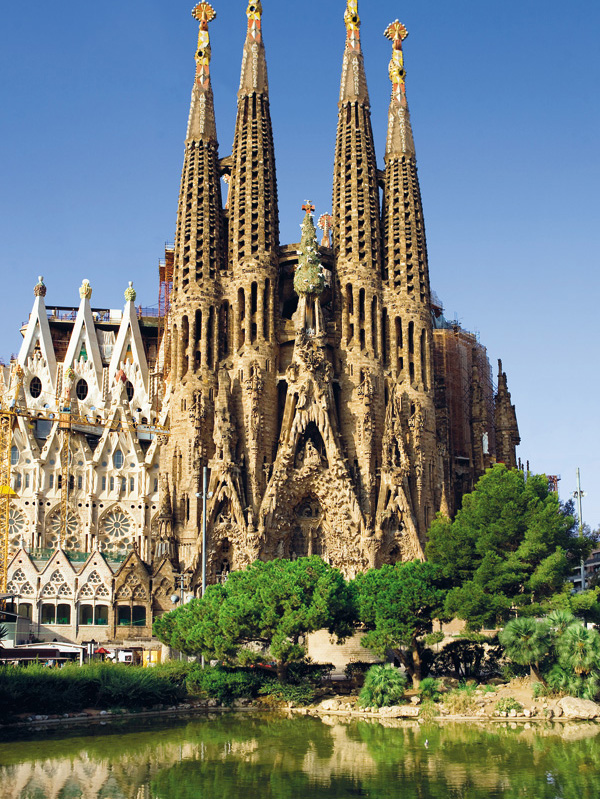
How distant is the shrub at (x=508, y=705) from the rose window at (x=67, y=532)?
136 ft

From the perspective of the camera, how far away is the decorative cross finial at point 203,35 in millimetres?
75188

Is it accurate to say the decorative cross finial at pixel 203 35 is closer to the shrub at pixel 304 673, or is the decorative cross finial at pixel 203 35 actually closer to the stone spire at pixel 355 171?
the stone spire at pixel 355 171

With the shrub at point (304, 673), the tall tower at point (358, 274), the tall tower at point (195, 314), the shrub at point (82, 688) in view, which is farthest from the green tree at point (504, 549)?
the tall tower at point (195, 314)

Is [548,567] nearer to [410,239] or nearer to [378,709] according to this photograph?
[378,709]

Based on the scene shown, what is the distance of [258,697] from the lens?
136 ft

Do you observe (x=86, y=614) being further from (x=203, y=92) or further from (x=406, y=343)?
(x=203, y=92)

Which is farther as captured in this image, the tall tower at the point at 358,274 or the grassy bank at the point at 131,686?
the tall tower at the point at 358,274

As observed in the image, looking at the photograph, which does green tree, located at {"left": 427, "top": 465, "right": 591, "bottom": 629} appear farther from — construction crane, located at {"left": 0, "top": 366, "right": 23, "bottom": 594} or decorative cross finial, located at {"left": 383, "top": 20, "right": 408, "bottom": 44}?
decorative cross finial, located at {"left": 383, "top": 20, "right": 408, "bottom": 44}

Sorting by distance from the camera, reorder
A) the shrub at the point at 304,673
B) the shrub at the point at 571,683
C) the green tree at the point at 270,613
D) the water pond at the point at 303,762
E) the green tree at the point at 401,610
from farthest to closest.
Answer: the green tree at the point at 401,610
the shrub at the point at 304,673
the green tree at the point at 270,613
the shrub at the point at 571,683
the water pond at the point at 303,762

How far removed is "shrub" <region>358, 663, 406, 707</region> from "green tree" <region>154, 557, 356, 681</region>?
3462 mm

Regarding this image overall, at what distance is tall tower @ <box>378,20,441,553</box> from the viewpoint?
65.3 metres

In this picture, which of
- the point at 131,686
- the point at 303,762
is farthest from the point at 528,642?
the point at 131,686

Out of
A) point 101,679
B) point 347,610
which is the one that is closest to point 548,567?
point 347,610

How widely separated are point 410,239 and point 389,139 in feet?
29.2
